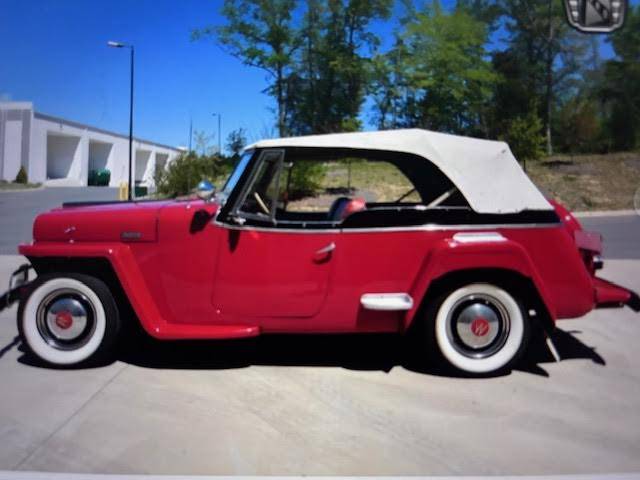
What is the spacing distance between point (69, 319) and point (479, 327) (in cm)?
290

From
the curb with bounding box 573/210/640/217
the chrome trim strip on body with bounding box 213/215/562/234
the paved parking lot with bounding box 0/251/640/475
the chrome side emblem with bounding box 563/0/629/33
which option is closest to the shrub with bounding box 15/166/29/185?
the curb with bounding box 573/210/640/217

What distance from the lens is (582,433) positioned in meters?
2.87

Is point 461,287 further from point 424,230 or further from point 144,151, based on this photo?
point 144,151

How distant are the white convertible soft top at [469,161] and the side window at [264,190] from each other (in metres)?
0.12

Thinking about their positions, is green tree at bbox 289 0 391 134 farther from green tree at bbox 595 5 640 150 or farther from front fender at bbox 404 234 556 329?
front fender at bbox 404 234 556 329

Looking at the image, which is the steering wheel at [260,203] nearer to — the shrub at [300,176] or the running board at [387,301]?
the shrub at [300,176]

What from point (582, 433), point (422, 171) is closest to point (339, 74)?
point (422, 171)

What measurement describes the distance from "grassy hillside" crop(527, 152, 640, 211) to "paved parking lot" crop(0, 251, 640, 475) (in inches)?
706

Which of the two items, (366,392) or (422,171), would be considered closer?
(366,392)

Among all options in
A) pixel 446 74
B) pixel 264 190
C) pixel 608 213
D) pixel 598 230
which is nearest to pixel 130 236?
pixel 264 190

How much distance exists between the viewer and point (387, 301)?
11.5 feet

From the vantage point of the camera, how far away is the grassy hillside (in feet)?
66.7

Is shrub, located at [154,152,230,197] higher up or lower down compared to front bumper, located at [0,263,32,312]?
higher up

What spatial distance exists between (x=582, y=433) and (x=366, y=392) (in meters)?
1.27
